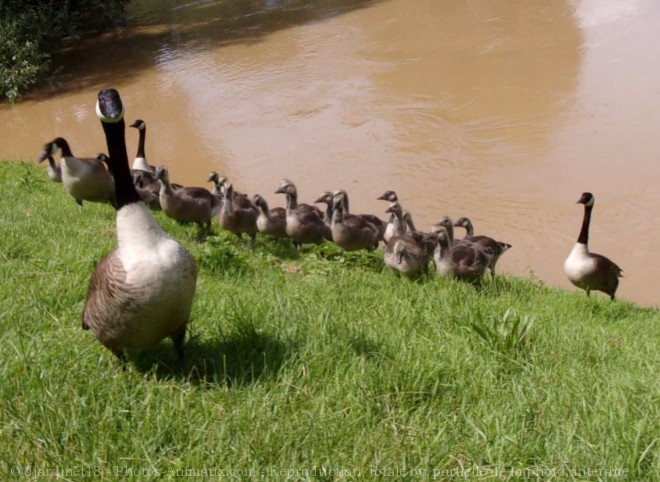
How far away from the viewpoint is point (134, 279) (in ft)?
13.9

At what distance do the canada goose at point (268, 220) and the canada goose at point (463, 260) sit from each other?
296cm

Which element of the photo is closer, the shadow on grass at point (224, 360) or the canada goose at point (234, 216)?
the shadow on grass at point (224, 360)

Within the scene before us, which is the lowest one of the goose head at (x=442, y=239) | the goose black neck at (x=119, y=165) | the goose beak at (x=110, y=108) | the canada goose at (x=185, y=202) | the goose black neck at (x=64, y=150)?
the goose head at (x=442, y=239)

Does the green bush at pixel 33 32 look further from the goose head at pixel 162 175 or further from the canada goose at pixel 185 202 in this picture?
the canada goose at pixel 185 202

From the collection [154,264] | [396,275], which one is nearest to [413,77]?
[396,275]

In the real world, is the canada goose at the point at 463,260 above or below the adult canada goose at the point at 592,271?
above

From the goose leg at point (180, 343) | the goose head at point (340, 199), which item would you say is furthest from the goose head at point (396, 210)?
the goose leg at point (180, 343)

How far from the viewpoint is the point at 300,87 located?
21.3 m

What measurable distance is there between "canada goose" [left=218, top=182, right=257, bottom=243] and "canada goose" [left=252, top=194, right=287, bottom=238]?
0.11 metres

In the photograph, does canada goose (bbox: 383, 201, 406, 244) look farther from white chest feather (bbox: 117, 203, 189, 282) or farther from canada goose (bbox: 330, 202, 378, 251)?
white chest feather (bbox: 117, 203, 189, 282)

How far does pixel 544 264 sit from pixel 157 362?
7610 millimetres

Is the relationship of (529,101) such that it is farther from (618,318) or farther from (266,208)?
(618,318)

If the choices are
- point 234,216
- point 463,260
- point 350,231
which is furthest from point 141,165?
point 463,260

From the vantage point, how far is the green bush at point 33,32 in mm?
21688
